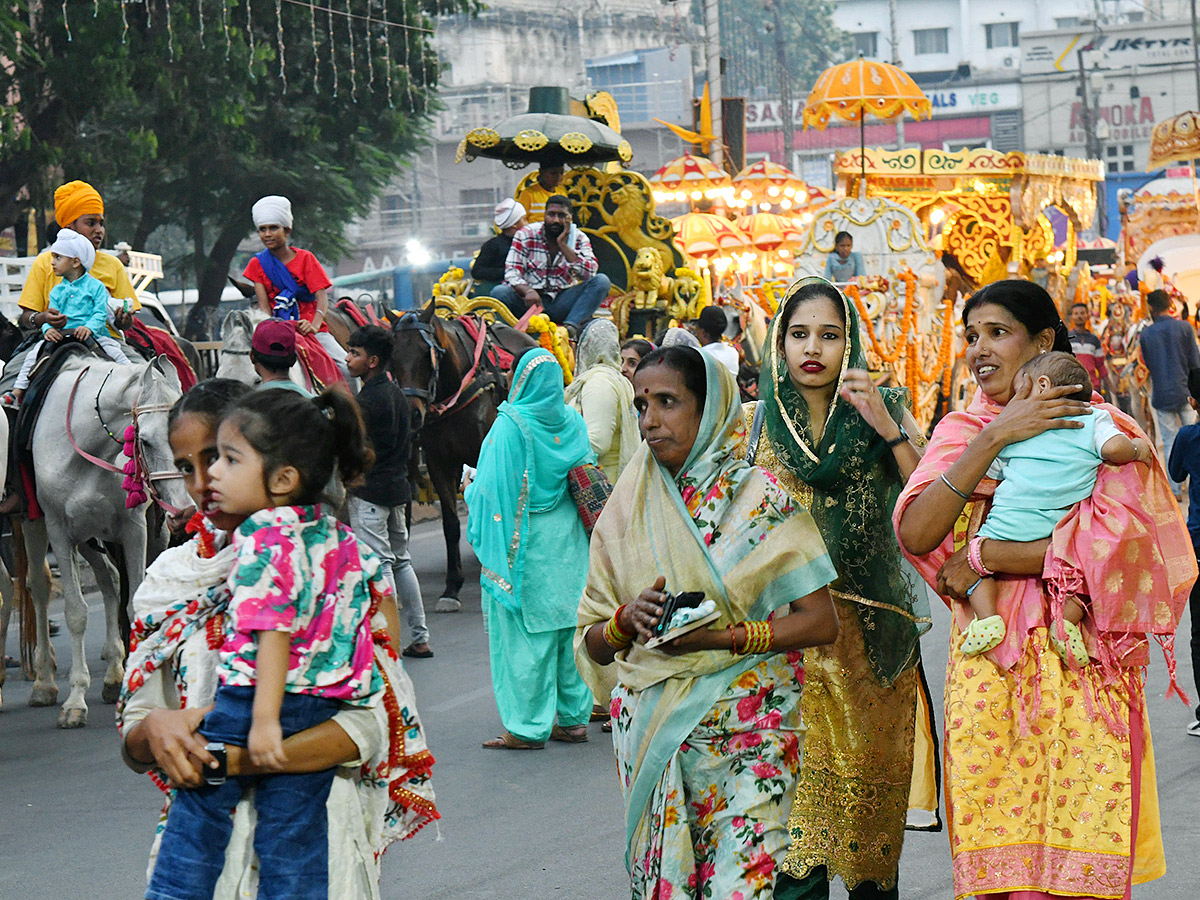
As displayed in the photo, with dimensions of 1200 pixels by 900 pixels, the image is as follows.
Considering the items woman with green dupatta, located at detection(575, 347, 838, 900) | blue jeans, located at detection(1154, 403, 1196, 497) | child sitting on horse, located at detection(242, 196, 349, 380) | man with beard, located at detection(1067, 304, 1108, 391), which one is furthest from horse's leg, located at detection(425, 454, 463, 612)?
woman with green dupatta, located at detection(575, 347, 838, 900)

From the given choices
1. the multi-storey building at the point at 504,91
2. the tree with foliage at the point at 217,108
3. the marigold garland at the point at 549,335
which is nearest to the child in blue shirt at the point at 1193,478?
the marigold garland at the point at 549,335

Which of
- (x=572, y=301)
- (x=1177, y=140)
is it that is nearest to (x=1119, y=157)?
(x=1177, y=140)

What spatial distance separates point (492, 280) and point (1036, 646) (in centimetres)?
1100

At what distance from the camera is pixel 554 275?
1398cm

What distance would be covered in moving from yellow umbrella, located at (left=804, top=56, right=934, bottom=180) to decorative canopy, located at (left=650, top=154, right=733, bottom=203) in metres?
1.70

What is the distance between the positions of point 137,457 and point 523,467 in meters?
2.08

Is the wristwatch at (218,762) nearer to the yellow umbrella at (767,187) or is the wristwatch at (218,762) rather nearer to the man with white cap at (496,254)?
the man with white cap at (496,254)

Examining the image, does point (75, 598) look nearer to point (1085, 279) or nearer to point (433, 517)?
point (433, 517)

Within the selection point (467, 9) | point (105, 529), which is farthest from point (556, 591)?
point (467, 9)

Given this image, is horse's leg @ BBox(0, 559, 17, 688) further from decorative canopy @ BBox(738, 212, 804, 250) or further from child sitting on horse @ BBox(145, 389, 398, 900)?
decorative canopy @ BBox(738, 212, 804, 250)

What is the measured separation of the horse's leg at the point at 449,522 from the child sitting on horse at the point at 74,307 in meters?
3.02

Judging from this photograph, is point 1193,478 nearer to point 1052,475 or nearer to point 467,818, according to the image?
point 467,818

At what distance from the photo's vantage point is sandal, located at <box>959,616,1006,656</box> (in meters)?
3.72

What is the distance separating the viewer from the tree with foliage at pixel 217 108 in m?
18.7
